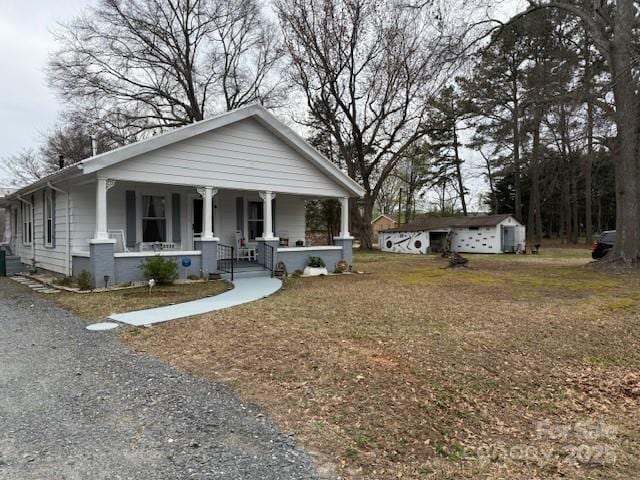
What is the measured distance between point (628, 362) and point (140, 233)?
1080cm

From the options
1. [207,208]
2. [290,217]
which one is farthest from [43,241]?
[290,217]

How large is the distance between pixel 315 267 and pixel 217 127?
4908 mm

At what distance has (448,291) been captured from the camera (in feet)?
32.9

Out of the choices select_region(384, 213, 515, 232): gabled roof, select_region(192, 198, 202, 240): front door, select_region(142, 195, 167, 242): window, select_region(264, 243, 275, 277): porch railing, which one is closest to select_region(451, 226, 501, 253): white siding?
select_region(384, 213, 515, 232): gabled roof

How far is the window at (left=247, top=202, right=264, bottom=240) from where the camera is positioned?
13922 millimetres

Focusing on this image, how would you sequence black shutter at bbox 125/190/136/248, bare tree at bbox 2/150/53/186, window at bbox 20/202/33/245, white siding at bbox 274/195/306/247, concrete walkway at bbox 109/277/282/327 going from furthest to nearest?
1. bare tree at bbox 2/150/53/186
2. white siding at bbox 274/195/306/247
3. window at bbox 20/202/33/245
4. black shutter at bbox 125/190/136/248
5. concrete walkway at bbox 109/277/282/327

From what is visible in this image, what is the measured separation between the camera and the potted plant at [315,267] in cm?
1277

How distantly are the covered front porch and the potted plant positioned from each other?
23 centimetres

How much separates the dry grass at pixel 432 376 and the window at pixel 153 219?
522cm

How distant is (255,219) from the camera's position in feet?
46.1

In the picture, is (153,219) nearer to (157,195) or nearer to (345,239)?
(157,195)

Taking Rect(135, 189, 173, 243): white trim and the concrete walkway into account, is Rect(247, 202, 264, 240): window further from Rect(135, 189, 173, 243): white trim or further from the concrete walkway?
the concrete walkway

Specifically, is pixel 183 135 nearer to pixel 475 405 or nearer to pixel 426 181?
pixel 475 405

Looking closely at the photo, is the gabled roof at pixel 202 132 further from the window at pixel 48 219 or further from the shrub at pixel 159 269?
the shrub at pixel 159 269
